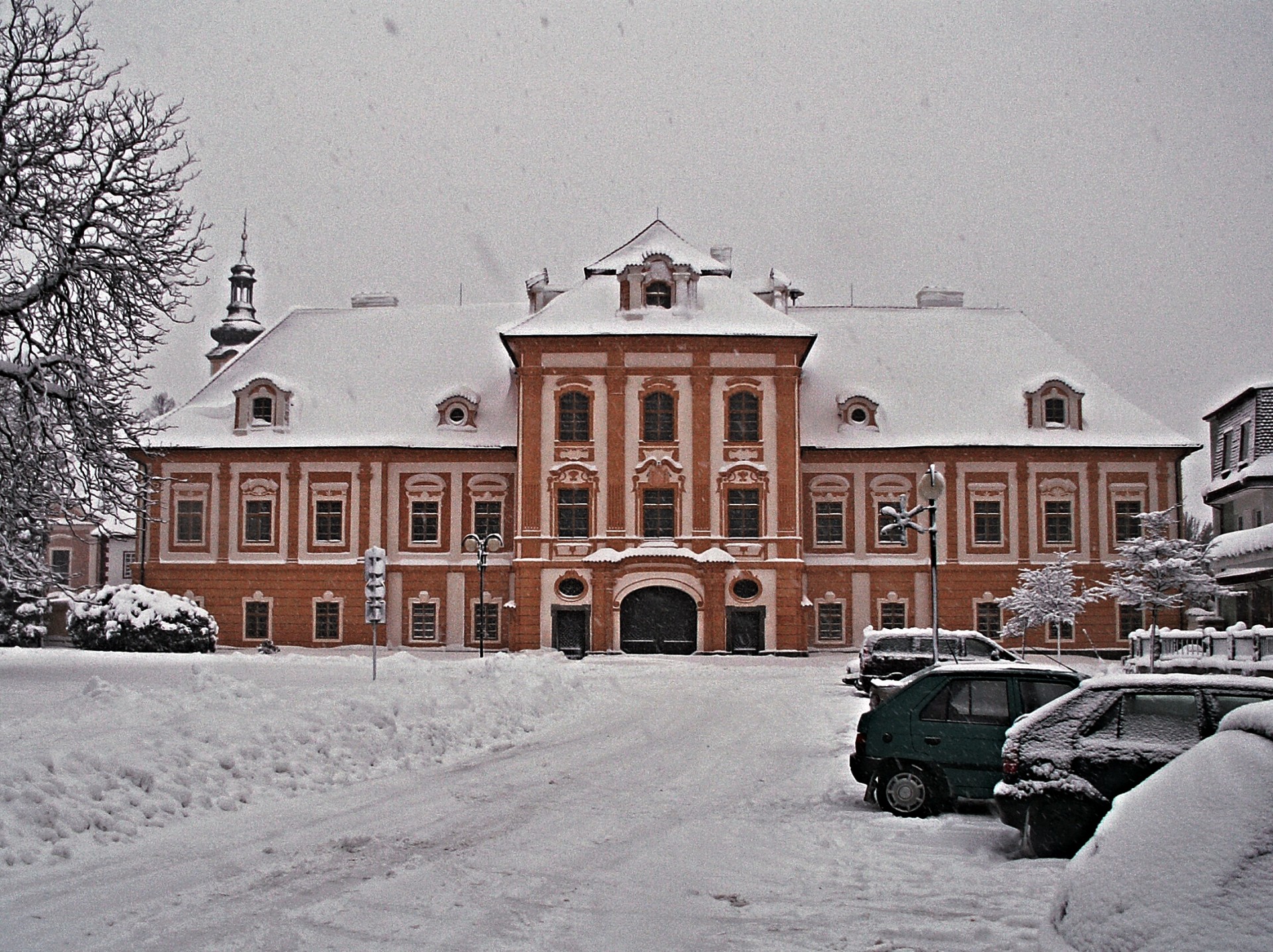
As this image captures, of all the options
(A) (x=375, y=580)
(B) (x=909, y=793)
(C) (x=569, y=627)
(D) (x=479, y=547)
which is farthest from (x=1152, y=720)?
(D) (x=479, y=547)

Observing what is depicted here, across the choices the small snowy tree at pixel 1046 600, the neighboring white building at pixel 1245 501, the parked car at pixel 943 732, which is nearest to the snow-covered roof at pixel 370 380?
the small snowy tree at pixel 1046 600

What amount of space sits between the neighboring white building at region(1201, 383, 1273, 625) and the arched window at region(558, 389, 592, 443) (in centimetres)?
2224

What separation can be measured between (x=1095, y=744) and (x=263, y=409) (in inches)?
1841

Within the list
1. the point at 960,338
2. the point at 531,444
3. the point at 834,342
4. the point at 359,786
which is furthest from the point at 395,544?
the point at 359,786

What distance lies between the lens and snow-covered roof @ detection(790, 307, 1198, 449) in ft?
169

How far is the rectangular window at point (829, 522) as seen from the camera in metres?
51.2

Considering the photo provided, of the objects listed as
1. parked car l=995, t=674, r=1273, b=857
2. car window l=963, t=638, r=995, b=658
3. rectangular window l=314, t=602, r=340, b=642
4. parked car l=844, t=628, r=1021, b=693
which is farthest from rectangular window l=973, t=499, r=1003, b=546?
parked car l=995, t=674, r=1273, b=857

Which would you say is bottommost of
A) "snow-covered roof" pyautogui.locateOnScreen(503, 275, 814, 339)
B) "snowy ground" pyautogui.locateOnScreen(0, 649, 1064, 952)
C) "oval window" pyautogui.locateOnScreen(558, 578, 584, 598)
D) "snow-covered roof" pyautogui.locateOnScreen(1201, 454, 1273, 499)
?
"snowy ground" pyautogui.locateOnScreen(0, 649, 1064, 952)

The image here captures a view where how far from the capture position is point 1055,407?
52.0 metres

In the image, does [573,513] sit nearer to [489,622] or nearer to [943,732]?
[489,622]

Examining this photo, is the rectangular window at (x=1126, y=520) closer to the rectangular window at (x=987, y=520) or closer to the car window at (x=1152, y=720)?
the rectangular window at (x=987, y=520)

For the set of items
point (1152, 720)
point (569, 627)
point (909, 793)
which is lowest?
point (909, 793)

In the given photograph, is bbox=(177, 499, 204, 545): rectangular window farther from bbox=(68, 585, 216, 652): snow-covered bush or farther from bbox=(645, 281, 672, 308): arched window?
bbox=(645, 281, 672, 308): arched window

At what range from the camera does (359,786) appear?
14148 mm
